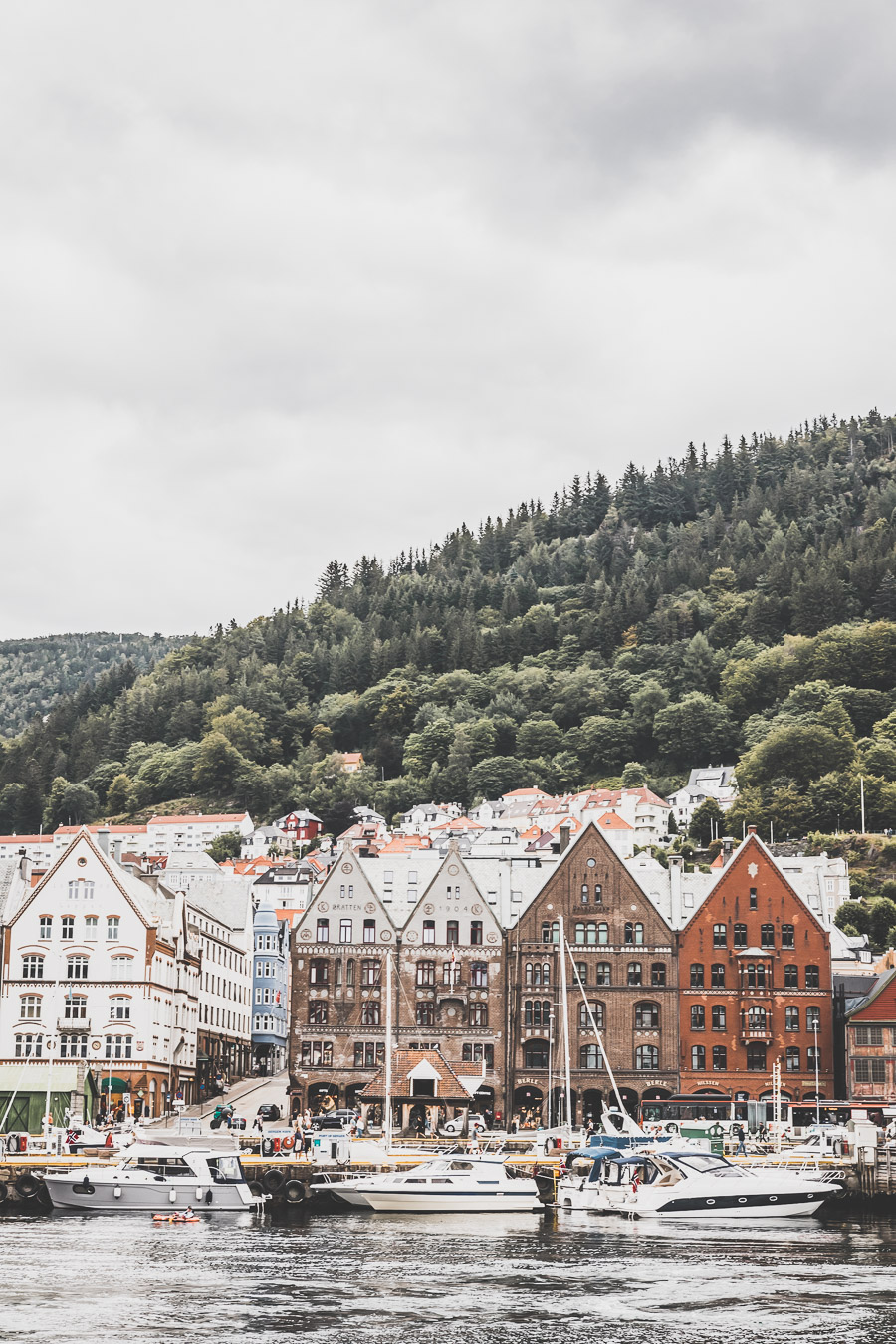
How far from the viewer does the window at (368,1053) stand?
96.1 meters

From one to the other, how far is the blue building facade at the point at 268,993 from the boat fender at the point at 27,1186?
69.8 meters

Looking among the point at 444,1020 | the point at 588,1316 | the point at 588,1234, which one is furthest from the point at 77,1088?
the point at 588,1316

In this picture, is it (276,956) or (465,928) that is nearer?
(465,928)

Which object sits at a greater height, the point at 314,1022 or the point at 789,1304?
the point at 314,1022

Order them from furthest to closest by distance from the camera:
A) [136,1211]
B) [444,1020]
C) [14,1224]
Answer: [444,1020] → [136,1211] → [14,1224]

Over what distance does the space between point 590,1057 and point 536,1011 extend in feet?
13.2

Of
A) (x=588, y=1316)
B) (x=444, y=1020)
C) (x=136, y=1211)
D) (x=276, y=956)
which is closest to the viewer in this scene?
(x=588, y=1316)

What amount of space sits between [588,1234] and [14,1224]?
67.7 ft

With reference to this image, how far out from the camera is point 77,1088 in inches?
3396

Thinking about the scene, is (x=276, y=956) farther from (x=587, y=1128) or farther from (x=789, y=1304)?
(x=789, y=1304)

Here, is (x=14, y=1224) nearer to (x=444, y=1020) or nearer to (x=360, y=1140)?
(x=360, y=1140)

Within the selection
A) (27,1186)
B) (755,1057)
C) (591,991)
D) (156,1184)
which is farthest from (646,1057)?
(27,1186)

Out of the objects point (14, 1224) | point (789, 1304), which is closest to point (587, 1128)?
point (14, 1224)

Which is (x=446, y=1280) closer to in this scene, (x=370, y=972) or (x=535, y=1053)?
(x=535, y=1053)
